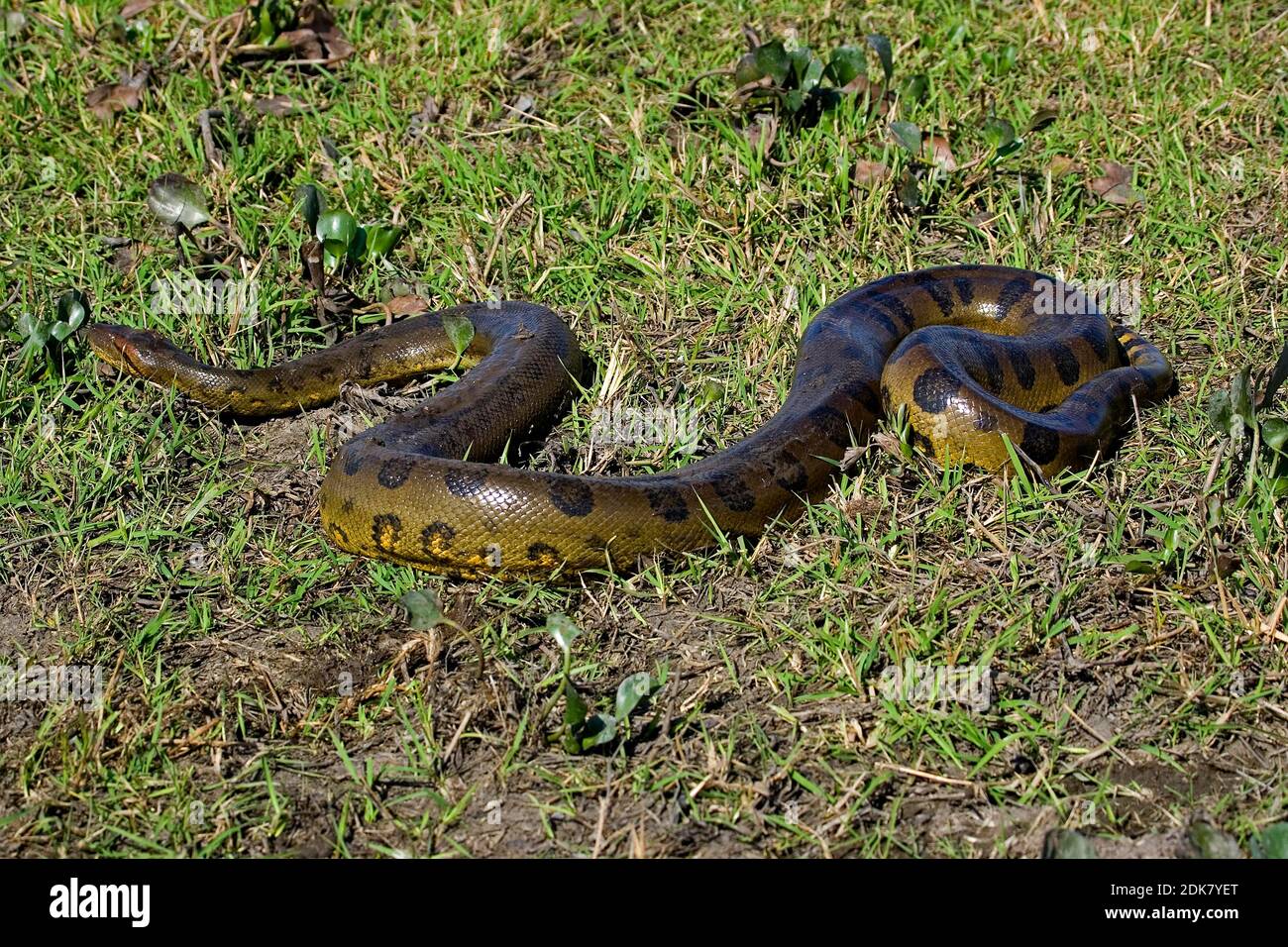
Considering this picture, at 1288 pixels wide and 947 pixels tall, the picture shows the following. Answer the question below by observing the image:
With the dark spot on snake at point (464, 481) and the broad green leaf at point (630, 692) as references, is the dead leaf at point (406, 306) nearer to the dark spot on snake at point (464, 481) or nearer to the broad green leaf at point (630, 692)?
the dark spot on snake at point (464, 481)

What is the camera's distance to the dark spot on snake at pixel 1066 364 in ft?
20.6

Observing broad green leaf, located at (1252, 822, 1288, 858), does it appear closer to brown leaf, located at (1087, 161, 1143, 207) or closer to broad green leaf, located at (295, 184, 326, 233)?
brown leaf, located at (1087, 161, 1143, 207)

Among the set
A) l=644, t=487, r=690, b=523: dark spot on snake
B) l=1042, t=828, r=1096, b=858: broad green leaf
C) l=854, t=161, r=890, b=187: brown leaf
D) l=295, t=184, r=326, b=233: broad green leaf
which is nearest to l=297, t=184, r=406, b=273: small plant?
l=295, t=184, r=326, b=233: broad green leaf

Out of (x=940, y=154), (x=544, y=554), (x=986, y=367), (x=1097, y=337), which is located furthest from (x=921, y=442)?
(x=940, y=154)

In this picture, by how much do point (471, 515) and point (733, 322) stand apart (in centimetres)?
223

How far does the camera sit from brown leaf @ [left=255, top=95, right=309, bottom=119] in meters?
7.84

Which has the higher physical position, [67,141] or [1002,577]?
[67,141]

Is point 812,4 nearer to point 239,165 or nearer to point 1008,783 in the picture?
point 239,165

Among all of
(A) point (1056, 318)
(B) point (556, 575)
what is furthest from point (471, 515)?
(A) point (1056, 318)

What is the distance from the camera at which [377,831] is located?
13.8ft

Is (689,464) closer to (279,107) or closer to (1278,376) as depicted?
(1278,376)

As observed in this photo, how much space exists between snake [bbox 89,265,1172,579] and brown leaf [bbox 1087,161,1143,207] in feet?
3.05

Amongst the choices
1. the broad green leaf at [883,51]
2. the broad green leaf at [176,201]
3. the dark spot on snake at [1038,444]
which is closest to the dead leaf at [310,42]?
the broad green leaf at [176,201]
